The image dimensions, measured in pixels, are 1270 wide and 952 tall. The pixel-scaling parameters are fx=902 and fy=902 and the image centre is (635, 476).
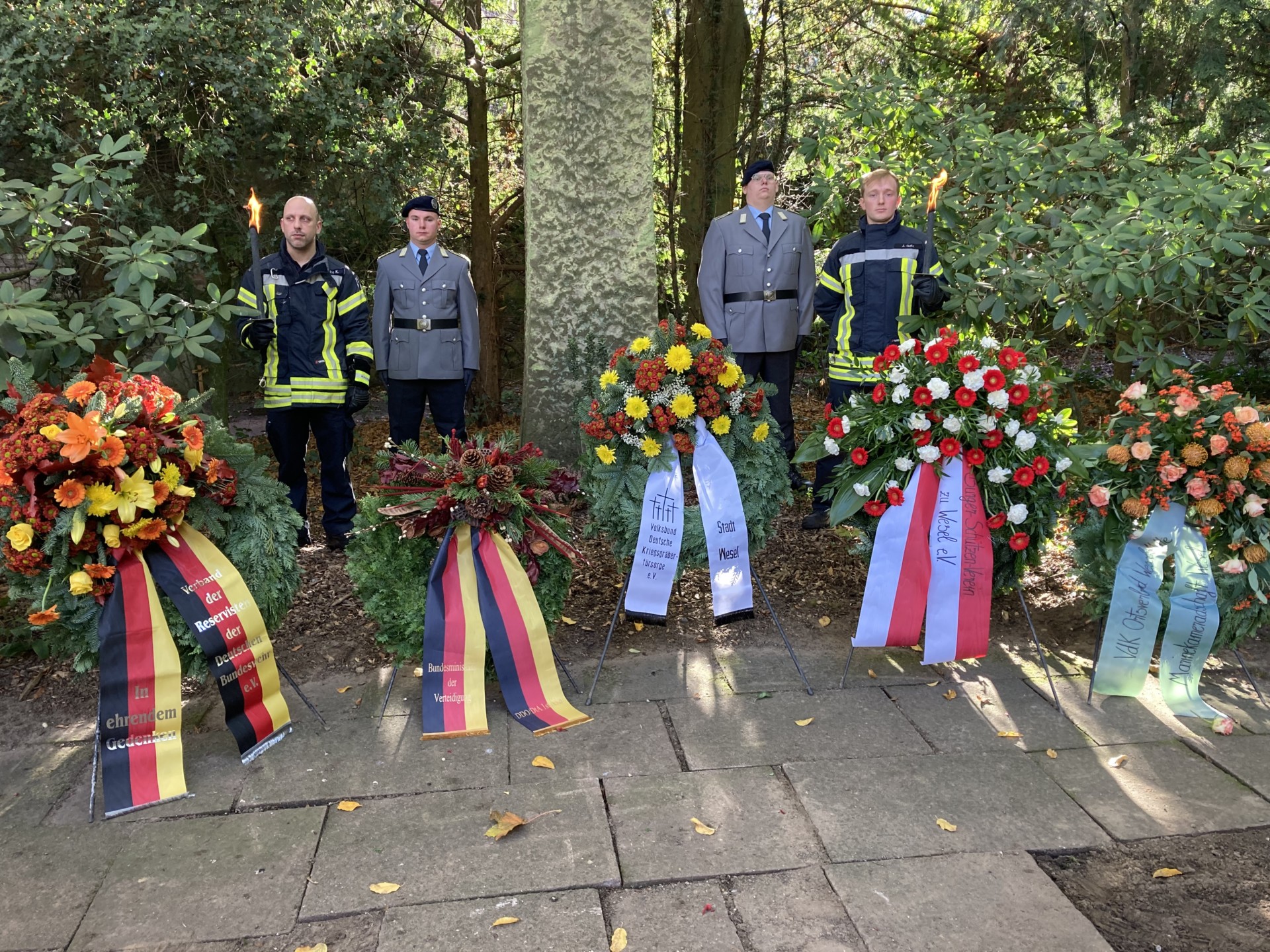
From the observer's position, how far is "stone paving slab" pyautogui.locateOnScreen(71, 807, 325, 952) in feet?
7.68

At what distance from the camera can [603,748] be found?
318 cm

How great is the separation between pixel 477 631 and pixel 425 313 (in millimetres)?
2272

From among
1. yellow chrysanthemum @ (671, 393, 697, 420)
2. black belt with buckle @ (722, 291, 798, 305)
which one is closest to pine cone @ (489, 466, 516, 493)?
yellow chrysanthemum @ (671, 393, 697, 420)

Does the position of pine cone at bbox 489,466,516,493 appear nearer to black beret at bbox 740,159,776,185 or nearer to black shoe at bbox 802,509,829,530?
black shoe at bbox 802,509,829,530

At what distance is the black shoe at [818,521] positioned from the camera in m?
5.21

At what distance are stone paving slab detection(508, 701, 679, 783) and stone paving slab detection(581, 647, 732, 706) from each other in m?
0.14

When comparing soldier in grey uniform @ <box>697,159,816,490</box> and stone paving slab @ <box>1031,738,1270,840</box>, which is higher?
soldier in grey uniform @ <box>697,159,816,490</box>

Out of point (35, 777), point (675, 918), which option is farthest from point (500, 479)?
point (35, 777)

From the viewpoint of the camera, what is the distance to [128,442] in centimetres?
289

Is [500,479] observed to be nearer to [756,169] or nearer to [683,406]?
[683,406]

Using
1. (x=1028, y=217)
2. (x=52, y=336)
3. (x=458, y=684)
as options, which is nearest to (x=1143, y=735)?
(x=458, y=684)

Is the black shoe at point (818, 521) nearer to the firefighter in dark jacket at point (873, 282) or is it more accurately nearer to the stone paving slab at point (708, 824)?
the firefighter in dark jacket at point (873, 282)

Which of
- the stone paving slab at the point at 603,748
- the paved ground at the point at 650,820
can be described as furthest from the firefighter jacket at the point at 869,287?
the stone paving slab at the point at 603,748

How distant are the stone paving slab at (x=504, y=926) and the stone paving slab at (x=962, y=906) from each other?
691 mm
